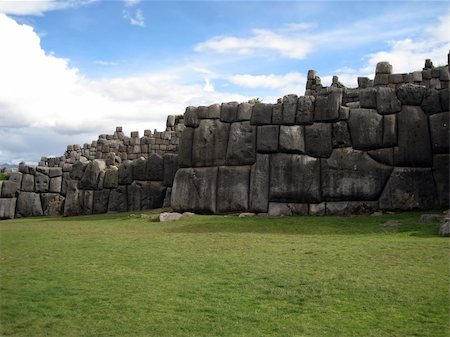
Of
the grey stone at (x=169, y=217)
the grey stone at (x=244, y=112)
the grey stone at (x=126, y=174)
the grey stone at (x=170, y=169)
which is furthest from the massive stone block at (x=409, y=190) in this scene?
the grey stone at (x=126, y=174)

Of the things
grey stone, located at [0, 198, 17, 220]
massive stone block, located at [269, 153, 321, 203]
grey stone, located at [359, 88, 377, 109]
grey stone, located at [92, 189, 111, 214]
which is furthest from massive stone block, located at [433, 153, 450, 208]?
grey stone, located at [0, 198, 17, 220]

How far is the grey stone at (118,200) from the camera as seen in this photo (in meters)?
18.9

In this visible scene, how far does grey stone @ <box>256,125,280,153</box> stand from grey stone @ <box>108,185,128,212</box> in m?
6.25

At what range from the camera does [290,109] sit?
14.9 meters

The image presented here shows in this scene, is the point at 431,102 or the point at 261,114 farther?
the point at 261,114

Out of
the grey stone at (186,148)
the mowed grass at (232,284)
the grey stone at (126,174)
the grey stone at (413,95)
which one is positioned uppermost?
the grey stone at (413,95)

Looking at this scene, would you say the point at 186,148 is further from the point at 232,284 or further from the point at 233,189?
the point at 232,284

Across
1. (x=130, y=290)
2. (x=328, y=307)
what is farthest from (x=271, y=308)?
(x=130, y=290)

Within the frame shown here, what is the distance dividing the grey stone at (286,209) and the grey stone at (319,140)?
4.90 feet

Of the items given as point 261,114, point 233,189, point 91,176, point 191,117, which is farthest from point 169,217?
point 91,176

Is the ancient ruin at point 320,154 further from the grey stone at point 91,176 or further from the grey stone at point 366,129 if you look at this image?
the grey stone at point 91,176

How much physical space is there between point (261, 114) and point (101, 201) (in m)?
7.60

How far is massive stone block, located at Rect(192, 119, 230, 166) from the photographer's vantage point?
15641 mm

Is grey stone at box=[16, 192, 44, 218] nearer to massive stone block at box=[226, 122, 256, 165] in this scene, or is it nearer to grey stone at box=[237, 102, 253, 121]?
massive stone block at box=[226, 122, 256, 165]
